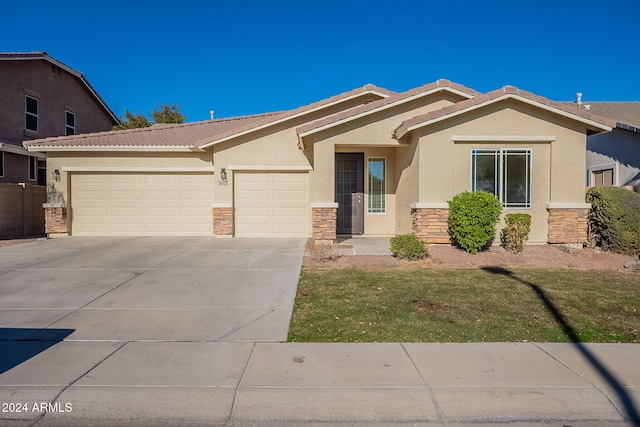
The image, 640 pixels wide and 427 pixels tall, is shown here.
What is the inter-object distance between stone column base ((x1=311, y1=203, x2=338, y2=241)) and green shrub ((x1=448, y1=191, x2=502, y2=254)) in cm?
349

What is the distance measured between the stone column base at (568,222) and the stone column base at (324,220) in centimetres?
592

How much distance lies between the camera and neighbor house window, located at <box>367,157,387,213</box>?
14.5 meters

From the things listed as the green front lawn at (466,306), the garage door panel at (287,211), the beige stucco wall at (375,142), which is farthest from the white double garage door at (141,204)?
the green front lawn at (466,306)

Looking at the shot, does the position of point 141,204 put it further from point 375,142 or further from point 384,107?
point 384,107

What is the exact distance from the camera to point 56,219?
1448 centimetres

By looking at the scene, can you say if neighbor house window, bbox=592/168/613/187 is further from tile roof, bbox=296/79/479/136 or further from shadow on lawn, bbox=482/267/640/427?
shadow on lawn, bbox=482/267/640/427

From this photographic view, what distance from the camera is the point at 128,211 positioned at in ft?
48.6

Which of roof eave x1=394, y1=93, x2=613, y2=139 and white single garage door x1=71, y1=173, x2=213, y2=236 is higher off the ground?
roof eave x1=394, y1=93, x2=613, y2=139

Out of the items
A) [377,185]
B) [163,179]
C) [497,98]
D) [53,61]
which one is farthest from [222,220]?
[53,61]

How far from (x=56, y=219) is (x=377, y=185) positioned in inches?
442

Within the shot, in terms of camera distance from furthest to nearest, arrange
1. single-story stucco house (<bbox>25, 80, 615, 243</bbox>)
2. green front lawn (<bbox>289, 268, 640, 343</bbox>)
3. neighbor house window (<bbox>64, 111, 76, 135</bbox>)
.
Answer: neighbor house window (<bbox>64, 111, 76, 135</bbox>) → single-story stucco house (<bbox>25, 80, 615, 243</bbox>) → green front lawn (<bbox>289, 268, 640, 343</bbox>)

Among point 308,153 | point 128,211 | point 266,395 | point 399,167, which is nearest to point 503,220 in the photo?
point 399,167

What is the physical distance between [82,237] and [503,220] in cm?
1361

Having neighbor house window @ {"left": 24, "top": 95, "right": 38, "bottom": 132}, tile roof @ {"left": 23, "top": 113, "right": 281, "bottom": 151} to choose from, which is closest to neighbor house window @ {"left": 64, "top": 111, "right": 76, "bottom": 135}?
neighbor house window @ {"left": 24, "top": 95, "right": 38, "bottom": 132}
